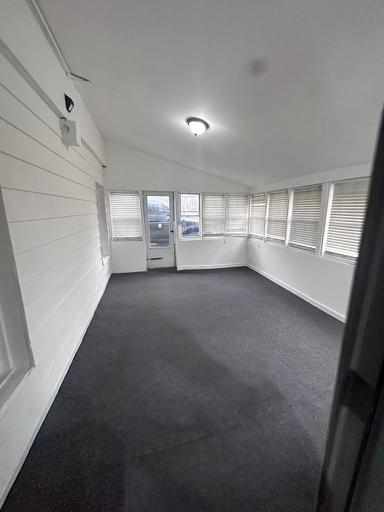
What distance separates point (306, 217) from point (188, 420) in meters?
3.27

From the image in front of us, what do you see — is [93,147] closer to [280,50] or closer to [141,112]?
[141,112]

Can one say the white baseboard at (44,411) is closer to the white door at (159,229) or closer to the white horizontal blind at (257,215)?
the white door at (159,229)

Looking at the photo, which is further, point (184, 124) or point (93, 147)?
point (93, 147)

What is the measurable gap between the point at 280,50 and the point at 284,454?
2.57 m

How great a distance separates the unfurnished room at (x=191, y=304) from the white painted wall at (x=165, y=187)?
1.24 m

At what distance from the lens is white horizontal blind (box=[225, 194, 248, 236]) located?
17.6ft

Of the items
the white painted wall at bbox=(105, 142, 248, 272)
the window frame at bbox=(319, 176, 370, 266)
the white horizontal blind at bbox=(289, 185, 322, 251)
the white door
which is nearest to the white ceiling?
the window frame at bbox=(319, 176, 370, 266)

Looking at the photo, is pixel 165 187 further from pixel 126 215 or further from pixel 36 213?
pixel 36 213

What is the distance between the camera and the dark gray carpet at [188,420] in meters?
1.16

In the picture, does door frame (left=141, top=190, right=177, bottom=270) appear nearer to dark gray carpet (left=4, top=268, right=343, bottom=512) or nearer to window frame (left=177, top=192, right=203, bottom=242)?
window frame (left=177, top=192, right=203, bottom=242)

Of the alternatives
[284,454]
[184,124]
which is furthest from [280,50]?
[284,454]

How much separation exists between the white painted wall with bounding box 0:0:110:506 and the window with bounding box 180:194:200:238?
113 inches

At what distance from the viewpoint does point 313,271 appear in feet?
11.0

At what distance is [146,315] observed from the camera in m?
3.07
